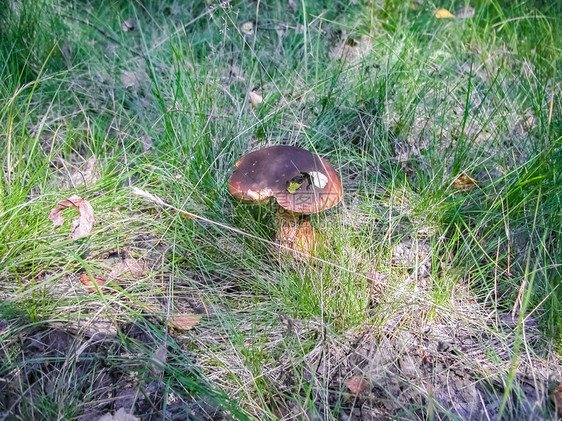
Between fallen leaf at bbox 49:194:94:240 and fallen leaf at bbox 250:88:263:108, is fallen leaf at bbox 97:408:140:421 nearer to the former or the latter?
fallen leaf at bbox 49:194:94:240

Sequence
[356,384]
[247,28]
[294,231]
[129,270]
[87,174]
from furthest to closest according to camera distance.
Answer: [247,28] < [87,174] < [294,231] < [129,270] < [356,384]

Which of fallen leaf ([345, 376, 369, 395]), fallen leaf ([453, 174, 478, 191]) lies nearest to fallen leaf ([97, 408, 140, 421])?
fallen leaf ([345, 376, 369, 395])

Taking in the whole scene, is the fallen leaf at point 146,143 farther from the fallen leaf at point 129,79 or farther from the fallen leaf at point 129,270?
the fallen leaf at point 129,270

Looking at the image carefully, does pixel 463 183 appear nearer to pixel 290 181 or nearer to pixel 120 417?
pixel 290 181

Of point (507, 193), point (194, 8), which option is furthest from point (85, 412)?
point (194, 8)

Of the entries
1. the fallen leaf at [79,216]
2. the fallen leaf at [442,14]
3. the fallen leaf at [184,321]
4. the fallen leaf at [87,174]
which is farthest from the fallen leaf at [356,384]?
the fallen leaf at [442,14]

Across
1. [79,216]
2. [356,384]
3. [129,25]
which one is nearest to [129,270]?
[79,216]
